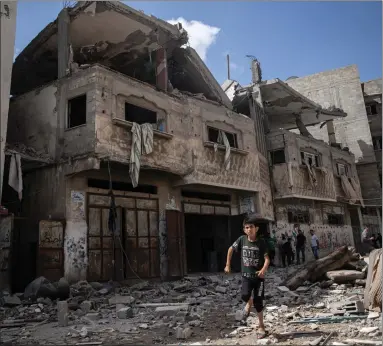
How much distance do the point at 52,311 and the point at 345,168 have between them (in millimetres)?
20358

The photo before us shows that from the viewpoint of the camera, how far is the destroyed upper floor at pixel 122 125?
37.2 feet

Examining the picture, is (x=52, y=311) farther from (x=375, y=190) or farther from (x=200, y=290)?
(x=375, y=190)

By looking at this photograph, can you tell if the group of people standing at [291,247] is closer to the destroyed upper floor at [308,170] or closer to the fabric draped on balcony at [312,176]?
the destroyed upper floor at [308,170]

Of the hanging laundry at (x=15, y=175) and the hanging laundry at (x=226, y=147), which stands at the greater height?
the hanging laundry at (x=226, y=147)

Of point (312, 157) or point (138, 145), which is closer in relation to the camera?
point (138, 145)

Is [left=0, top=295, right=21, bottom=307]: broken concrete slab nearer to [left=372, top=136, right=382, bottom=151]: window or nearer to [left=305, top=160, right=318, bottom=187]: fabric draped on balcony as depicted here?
[left=305, top=160, right=318, bottom=187]: fabric draped on balcony

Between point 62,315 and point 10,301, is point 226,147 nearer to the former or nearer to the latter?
point 10,301

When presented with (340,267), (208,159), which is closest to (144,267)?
(208,159)

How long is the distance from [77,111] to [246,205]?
8.09 metres

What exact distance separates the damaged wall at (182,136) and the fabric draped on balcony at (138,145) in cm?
19

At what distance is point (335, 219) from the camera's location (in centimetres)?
2236

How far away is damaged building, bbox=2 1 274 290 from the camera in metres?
11.1

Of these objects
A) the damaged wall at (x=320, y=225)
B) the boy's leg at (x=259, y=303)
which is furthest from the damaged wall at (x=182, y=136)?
the boy's leg at (x=259, y=303)

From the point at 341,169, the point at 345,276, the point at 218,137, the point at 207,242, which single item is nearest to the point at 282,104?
the point at 341,169
